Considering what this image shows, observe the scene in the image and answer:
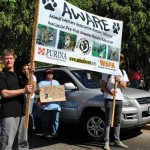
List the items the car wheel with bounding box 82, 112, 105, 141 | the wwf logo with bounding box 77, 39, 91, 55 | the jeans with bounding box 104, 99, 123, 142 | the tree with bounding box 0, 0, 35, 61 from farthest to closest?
the tree with bounding box 0, 0, 35, 61 → the car wheel with bounding box 82, 112, 105, 141 → the jeans with bounding box 104, 99, 123, 142 → the wwf logo with bounding box 77, 39, 91, 55

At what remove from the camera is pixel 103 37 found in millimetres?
7621

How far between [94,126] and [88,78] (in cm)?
136

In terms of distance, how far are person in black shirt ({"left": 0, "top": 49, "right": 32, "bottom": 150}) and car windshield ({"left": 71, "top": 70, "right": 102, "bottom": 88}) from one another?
392 cm

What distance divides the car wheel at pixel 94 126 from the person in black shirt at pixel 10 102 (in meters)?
3.38

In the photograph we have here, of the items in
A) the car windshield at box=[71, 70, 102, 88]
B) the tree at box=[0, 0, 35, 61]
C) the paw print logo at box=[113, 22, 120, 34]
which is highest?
the tree at box=[0, 0, 35, 61]

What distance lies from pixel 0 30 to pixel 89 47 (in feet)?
25.9

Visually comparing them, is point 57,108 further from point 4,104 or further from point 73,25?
point 4,104

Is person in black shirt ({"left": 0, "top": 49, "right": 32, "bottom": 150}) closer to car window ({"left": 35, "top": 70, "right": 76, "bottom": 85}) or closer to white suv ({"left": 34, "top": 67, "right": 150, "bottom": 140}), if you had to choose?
white suv ({"left": 34, "top": 67, "right": 150, "bottom": 140})

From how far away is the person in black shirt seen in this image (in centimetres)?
545

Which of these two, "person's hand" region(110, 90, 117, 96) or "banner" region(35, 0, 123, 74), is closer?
"banner" region(35, 0, 123, 74)

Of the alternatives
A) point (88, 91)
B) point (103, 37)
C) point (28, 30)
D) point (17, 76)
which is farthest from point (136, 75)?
point (17, 76)

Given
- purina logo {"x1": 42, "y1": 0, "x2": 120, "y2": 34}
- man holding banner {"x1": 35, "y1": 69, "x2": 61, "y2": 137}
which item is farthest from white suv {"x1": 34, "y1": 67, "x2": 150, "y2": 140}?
purina logo {"x1": 42, "y1": 0, "x2": 120, "y2": 34}

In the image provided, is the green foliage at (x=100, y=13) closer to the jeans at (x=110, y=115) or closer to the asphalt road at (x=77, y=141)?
the asphalt road at (x=77, y=141)

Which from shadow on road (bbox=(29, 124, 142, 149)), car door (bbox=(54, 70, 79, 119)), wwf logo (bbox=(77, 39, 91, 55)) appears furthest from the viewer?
car door (bbox=(54, 70, 79, 119))
